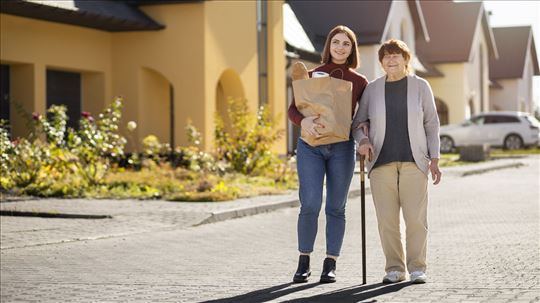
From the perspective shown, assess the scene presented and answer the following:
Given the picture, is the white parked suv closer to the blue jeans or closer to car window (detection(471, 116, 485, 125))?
car window (detection(471, 116, 485, 125))

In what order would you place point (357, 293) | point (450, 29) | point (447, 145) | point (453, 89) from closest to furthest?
point (357, 293)
point (447, 145)
point (453, 89)
point (450, 29)

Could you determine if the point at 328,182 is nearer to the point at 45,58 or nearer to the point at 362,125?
the point at 362,125

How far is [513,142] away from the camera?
137 feet

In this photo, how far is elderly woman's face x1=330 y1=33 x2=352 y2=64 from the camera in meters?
8.31

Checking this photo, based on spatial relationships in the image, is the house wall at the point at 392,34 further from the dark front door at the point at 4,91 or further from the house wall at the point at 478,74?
the dark front door at the point at 4,91

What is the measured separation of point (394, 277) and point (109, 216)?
21.3ft

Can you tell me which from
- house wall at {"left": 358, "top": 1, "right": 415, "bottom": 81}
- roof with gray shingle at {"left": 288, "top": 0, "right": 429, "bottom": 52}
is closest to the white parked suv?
house wall at {"left": 358, "top": 1, "right": 415, "bottom": 81}

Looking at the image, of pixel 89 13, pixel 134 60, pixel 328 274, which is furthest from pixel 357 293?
pixel 134 60

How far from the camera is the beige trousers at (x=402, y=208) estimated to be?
819 cm

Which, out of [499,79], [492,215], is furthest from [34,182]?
[499,79]

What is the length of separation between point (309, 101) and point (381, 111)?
0.51 metres

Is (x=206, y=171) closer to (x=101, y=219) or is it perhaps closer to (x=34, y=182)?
(x=34, y=182)

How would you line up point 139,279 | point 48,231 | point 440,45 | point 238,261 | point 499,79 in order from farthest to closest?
point 499,79 → point 440,45 → point 48,231 → point 238,261 → point 139,279

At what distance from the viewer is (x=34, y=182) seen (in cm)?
1778
